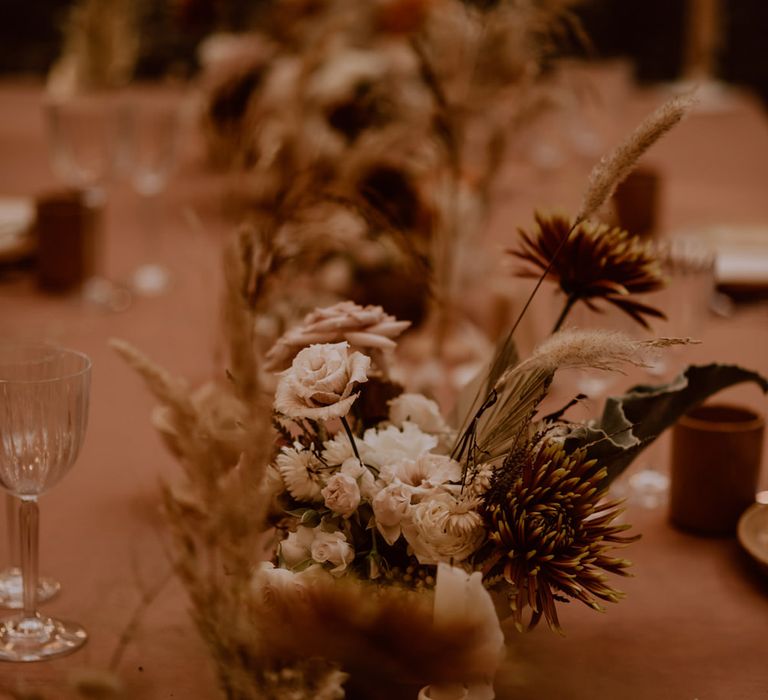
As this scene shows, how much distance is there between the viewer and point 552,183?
8.69 feet

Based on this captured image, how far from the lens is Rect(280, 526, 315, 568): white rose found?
84cm

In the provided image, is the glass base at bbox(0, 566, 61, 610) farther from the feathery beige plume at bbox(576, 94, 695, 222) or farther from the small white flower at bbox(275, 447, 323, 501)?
the feathery beige plume at bbox(576, 94, 695, 222)

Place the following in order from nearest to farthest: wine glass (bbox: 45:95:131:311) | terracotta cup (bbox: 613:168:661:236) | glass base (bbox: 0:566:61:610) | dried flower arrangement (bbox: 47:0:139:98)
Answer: glass base (bbox: 0:566:61:610), wine glass (bbox: 45:95:131:311), terracotta cup (bbox: 613:168:661:236), dried flower arrangement (bbox: 47:0:139:98)

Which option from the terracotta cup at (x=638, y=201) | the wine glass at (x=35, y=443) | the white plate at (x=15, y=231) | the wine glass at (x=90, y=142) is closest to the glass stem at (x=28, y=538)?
the wine glass at (x=35, y=443)

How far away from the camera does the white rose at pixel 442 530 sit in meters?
0.78

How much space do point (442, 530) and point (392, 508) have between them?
0.04m

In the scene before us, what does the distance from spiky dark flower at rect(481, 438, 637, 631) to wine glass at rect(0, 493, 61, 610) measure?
42cm

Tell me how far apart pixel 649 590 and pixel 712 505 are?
135 millimetres

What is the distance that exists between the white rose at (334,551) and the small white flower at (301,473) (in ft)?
0.12

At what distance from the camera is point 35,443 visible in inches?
34.7

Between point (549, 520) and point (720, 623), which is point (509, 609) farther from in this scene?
point (720, 623)

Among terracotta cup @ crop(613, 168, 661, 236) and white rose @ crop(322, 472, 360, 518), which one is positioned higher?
white rose @ crop(322, 472, 360, 518)

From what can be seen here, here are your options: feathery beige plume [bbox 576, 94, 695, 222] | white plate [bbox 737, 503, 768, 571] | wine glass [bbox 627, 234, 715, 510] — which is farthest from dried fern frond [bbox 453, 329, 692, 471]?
wine glass [bbox 627, 234, 715, 510]

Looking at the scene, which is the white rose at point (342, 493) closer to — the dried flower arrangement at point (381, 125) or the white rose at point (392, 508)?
the white rose at point (392, 508)
